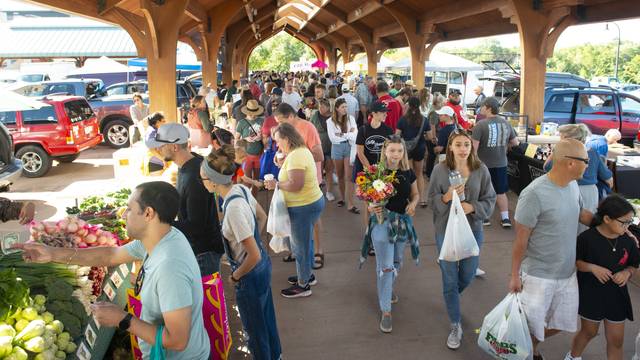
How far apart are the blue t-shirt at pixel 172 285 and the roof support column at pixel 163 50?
7.77 m

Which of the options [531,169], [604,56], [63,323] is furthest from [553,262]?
[604,56]

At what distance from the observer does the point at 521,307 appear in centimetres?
374

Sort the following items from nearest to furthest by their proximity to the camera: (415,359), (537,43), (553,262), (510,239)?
(553,262)
(415,359)
(510,239)
(537,43)

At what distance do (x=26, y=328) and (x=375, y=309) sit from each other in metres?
3.29

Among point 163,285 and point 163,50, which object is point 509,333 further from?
point 163,50

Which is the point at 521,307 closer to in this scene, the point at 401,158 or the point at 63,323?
the point at 401,158

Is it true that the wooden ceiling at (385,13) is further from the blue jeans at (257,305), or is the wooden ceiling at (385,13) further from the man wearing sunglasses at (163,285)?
the man wearing sunglasses at (163,285)

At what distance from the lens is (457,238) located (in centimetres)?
425

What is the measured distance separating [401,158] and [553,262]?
158 cm

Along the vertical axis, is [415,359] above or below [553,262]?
below

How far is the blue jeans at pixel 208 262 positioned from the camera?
12.7ft

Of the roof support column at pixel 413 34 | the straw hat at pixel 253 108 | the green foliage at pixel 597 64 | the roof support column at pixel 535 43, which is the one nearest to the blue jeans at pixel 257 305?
the straw hat at pixel 253 108

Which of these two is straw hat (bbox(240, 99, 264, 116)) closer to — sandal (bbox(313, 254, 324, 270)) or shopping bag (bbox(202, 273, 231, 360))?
sandal (bbox(313, 254, 324, 270))

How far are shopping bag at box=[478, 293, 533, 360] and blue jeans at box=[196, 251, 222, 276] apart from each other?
2015mm
